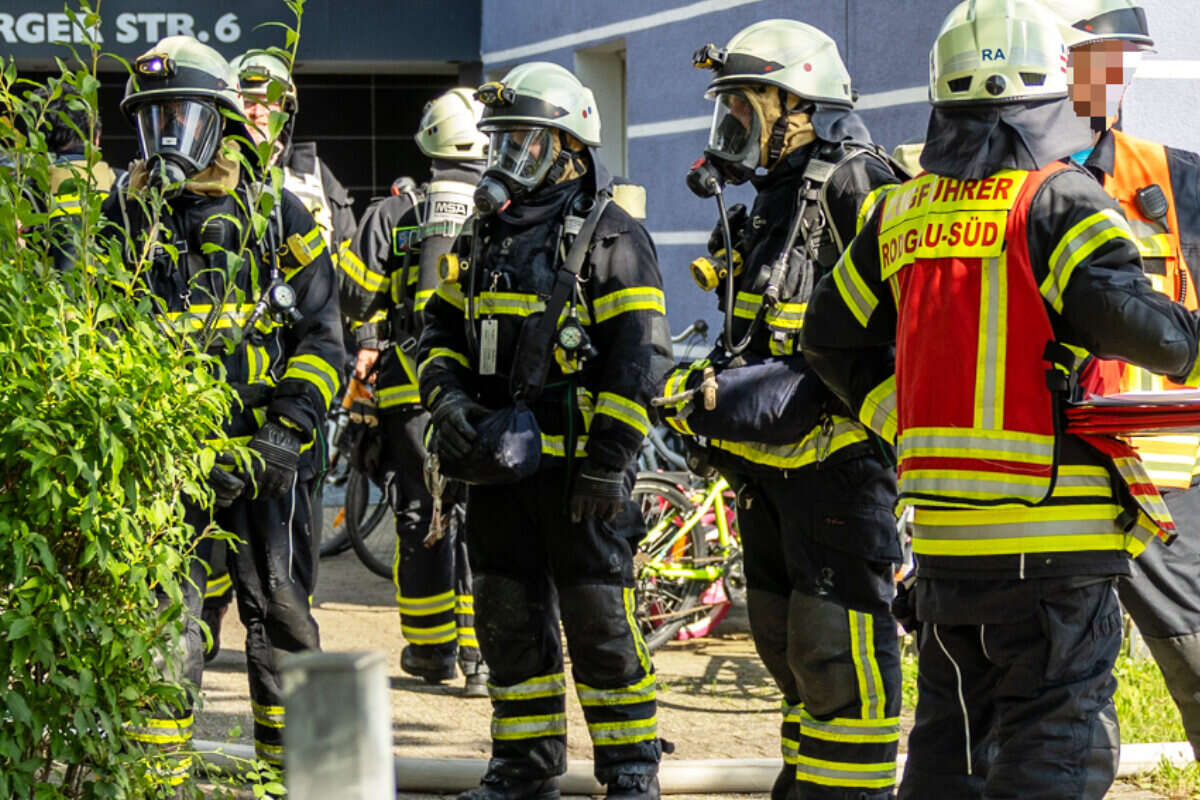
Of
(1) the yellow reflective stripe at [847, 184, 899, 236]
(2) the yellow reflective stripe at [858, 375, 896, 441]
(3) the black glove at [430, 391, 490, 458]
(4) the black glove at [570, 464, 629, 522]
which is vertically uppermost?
(1) the yellow reflective stripe at [847, 184, 899, 236]

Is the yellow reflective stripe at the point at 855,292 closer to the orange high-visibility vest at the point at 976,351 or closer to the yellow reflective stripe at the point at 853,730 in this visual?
the orange high-visibility vest at the point at 976,351

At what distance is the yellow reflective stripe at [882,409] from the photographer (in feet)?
13.7

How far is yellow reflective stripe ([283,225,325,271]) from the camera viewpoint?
5473 mm

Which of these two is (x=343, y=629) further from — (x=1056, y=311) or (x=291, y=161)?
(x=1056, y=311)

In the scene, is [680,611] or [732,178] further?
[680,611]

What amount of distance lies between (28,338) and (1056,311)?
2.16 meters

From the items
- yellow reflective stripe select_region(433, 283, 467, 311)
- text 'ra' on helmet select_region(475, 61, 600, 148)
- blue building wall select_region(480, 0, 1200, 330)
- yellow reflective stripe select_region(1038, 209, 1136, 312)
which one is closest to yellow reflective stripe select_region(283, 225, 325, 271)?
yellow reflective stripe select_region(433, 283, 467, 311)

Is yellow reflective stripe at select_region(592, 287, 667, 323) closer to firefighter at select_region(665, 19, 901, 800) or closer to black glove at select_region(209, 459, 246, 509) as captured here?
firefighter at select_region(665, 19, 901, 800)

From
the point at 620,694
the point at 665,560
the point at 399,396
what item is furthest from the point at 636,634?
the point at 665,560

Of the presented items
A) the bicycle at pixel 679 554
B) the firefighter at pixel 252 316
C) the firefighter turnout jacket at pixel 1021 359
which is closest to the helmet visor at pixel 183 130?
the firefighter at pixel 252 316

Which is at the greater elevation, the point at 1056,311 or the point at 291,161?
the point at 291,161

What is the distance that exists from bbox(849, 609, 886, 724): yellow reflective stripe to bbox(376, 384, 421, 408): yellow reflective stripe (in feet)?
10.2

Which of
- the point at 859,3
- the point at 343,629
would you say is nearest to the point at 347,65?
the point at 859,3

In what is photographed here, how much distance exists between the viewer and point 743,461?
4898mm
